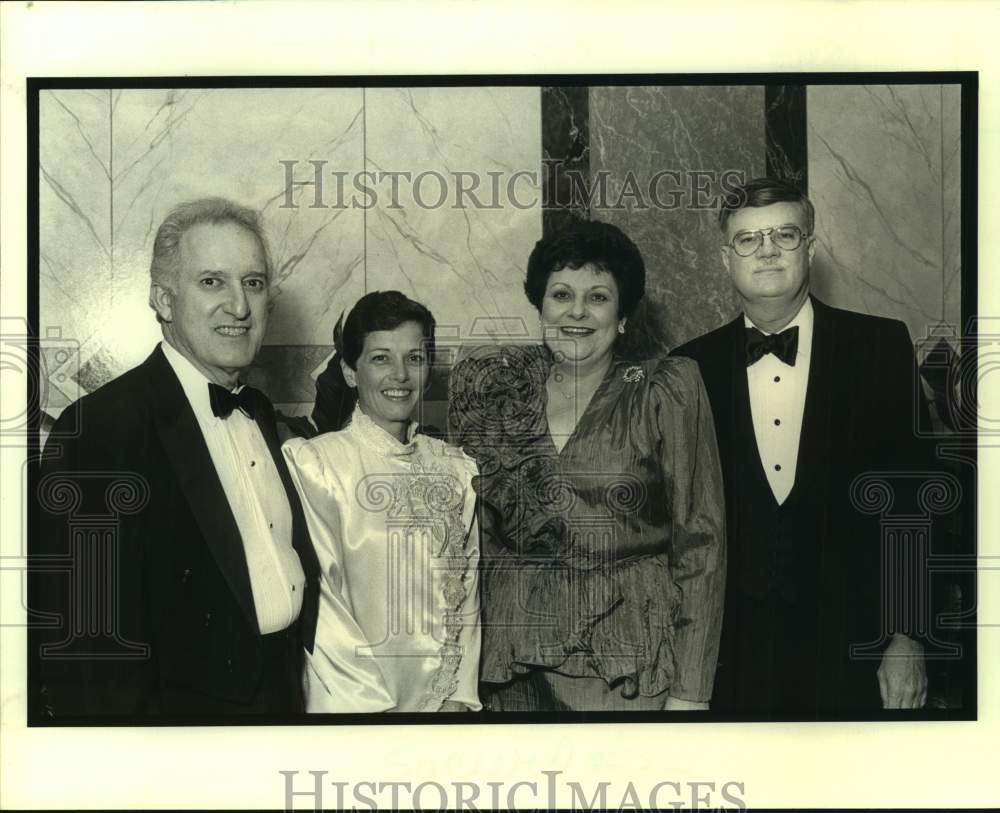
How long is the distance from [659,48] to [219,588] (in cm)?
193

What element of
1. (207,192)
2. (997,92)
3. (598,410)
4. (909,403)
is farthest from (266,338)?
(997,92)

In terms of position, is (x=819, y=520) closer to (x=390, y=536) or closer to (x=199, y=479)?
(x=390, y=536)

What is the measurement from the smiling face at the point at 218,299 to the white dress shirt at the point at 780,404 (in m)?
1.37

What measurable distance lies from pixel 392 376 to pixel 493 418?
0.30 metres

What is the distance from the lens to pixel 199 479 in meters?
3.08

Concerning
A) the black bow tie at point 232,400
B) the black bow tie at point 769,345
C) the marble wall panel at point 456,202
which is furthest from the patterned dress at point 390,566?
the black bow tie at point 769,345

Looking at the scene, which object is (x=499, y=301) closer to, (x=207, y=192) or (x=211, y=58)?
(x=207, y=192)

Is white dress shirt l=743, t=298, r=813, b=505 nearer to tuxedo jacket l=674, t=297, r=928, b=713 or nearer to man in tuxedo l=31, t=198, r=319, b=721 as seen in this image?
tuxedo jacket l=674, t=297, r=928, b=713

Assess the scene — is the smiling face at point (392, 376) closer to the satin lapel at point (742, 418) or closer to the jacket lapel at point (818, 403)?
the satin lapel at point (742, 418)

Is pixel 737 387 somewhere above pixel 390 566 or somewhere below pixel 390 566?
above

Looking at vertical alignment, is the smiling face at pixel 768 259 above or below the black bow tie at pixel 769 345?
above

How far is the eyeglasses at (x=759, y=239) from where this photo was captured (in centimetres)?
313

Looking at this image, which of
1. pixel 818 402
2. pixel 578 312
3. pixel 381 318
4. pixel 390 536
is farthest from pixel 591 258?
pixel 390 536

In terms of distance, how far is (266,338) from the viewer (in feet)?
10.2
